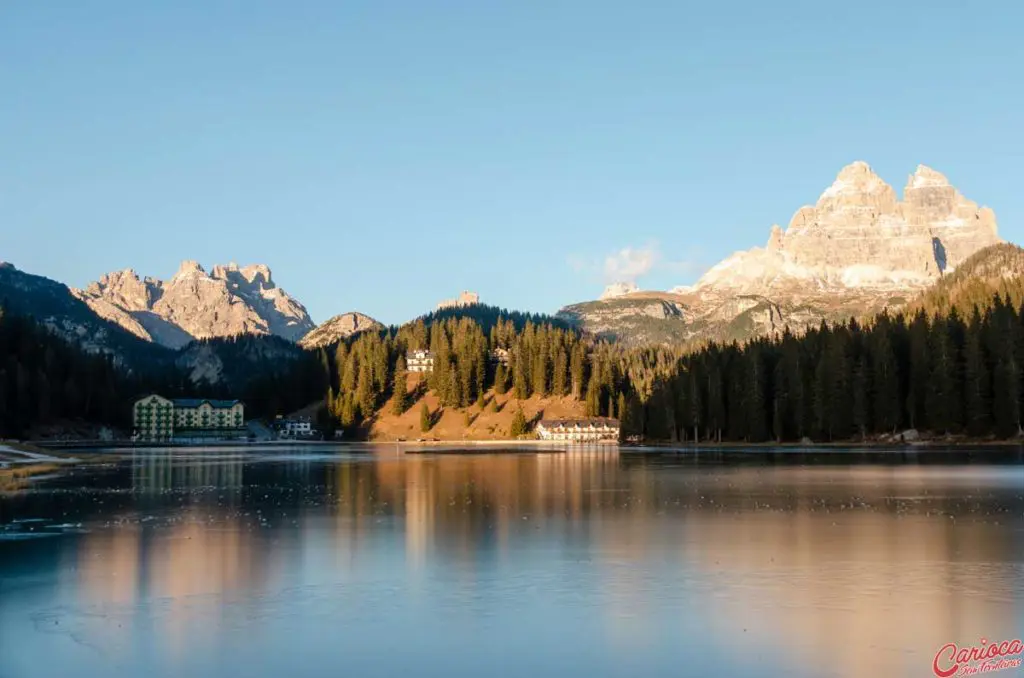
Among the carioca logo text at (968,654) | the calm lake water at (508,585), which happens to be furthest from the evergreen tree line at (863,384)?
the carioca logo text at (968,654)

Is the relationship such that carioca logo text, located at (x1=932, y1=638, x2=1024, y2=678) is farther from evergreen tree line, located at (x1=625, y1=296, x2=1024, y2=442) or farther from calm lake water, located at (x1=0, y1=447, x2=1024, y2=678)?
evergreen tree line, located at (x1=625, y1=296, x2=1024, y2=442)

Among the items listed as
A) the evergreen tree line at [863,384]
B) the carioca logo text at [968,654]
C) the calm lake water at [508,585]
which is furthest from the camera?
the evergreen tree line at [863,384]

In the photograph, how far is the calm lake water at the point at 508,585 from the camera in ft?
65.9

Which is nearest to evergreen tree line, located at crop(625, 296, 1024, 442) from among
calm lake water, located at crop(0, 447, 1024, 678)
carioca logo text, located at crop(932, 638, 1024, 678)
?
calm lake water, located at crop(0, 447, 1024, 678)

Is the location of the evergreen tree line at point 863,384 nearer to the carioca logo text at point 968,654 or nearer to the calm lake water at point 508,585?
the calm lake water at point 508,585

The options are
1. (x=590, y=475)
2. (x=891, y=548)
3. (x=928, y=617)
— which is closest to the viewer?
(x=928, y=617)

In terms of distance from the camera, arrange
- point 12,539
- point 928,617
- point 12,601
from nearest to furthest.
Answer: point 928,617
point 12,601
point 12,539

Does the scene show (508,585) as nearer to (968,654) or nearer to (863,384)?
(968,654)

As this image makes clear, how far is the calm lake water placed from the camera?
20.1 meters

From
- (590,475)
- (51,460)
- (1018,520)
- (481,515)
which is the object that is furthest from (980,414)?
(51,460)

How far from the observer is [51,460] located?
107 meters

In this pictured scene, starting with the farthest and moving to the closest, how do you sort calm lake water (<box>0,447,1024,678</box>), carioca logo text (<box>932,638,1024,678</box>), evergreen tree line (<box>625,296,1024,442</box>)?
evergreen tree line (<box>625,296,1024,442</box>) → calm lake water (<box>0,447,1024,678</box>) → carioca logo text (<box>932,638,1024,678</box>)

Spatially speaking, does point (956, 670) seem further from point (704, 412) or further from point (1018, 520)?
point (704, 412)

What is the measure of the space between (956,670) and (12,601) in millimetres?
23883
